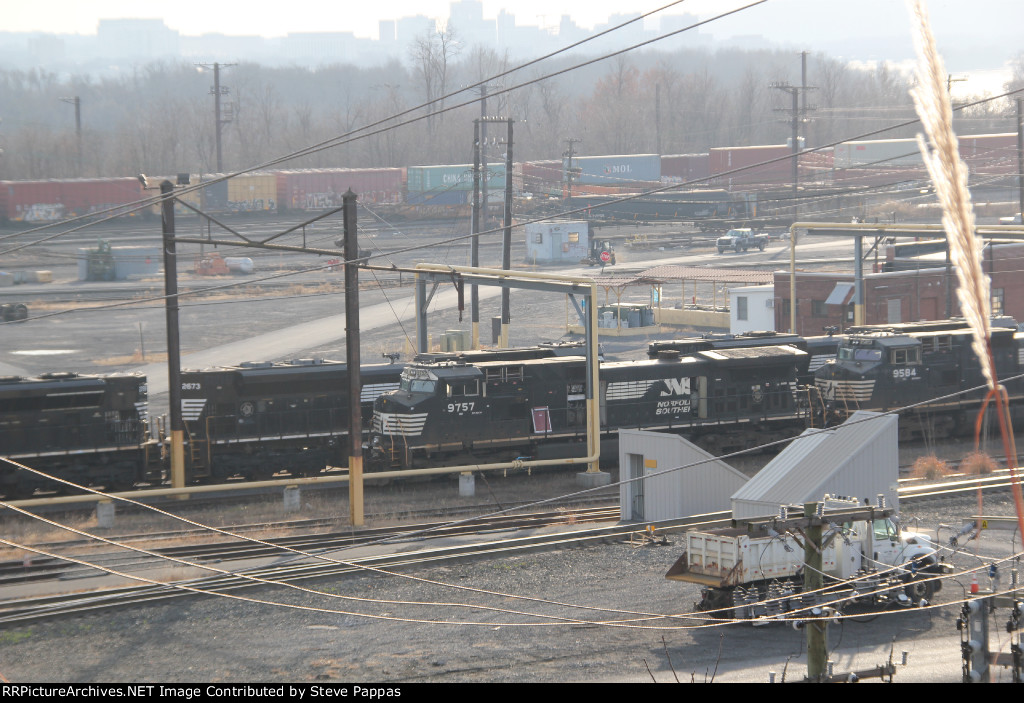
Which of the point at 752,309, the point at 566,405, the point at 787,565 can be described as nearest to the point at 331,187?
the point at 752,309

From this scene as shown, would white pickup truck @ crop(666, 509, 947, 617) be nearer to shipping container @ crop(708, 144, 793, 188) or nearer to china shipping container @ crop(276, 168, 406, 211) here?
china shipping container @ crop(276, 168, 406, 211)

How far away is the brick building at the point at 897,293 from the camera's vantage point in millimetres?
41969

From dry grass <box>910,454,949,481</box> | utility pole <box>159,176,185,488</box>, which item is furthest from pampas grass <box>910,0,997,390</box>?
dry grass <box>910,454,949,481</box>

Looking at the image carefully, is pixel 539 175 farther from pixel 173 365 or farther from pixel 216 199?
pixel 173 365

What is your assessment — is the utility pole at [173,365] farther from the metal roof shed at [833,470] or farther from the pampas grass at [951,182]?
the pampas grass at [951,182]

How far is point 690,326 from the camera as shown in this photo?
174ft

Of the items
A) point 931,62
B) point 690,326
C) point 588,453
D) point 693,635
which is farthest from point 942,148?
point 690,326

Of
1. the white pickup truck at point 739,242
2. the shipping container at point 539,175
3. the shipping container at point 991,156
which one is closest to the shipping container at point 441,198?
the shipping container at point 539,175

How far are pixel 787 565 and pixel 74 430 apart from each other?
16.1 metres

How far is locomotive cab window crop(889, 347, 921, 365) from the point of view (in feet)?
92.1

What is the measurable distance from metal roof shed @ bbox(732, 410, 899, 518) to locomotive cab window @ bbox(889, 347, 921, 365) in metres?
8.26

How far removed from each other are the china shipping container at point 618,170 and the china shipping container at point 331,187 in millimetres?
16625

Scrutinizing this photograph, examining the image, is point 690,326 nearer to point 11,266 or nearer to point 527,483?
point 527,483

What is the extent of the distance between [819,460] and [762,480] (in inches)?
56.8
